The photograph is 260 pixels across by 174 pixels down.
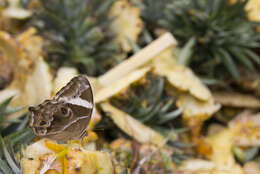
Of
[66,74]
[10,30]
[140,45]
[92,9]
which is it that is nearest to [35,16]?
[10,30]

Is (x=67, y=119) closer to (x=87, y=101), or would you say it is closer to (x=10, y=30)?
(x=87, y=101)

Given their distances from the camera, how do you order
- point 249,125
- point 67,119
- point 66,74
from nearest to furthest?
1. point 67,119
2. point 66,74
3. point 249,125

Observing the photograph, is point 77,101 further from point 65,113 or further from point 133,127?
point 133,127

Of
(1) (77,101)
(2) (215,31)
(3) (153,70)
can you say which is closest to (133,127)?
(3) (153,70)

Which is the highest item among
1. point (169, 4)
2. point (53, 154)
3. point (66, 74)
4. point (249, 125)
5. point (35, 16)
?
point (35, 16)

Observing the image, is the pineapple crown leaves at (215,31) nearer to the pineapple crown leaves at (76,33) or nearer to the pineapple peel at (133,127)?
the pineapple crown leaves at (76,33)

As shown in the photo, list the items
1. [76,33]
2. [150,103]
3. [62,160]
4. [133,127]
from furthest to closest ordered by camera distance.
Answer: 1. [76,33]
2. [150,103]
3. [133,127]
4. [62,160]

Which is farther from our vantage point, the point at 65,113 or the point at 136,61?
the point at 136,61

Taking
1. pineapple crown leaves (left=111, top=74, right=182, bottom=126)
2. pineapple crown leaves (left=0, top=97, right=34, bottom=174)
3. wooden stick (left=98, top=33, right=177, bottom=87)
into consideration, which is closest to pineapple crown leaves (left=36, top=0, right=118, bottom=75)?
wooden stick (left=98, top=33, right=177, bottom=87)
